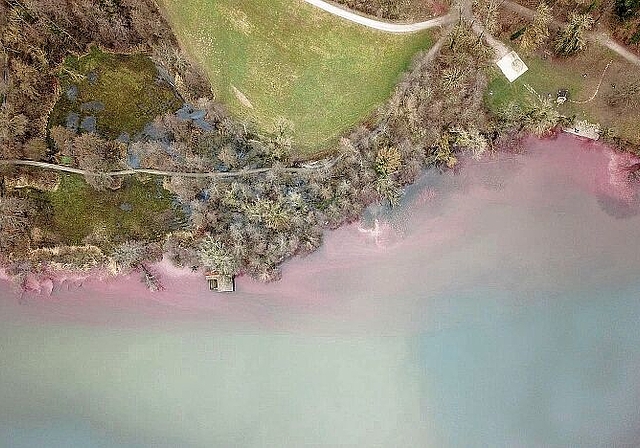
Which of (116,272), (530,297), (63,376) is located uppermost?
(116,272)

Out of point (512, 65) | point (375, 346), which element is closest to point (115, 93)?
point (375, 346)

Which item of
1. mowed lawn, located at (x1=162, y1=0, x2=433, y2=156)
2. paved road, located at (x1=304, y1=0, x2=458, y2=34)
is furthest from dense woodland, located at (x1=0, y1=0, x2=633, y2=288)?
paved road, located at (x1=304, y1=0, x2=458, y2=34)

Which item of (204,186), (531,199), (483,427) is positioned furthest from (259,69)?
(483,427)

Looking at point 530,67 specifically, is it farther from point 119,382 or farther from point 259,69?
point 119,382

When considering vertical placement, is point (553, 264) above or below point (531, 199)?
below

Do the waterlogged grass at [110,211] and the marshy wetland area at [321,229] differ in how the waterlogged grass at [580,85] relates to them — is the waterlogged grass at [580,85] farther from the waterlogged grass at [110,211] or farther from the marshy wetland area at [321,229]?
the waterlogged grass at [110,211]

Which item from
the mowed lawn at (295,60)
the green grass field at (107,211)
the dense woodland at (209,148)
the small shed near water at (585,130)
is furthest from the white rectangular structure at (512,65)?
the green grass field at (107,211)

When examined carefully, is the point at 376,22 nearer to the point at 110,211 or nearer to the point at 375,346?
the point at 375,346
